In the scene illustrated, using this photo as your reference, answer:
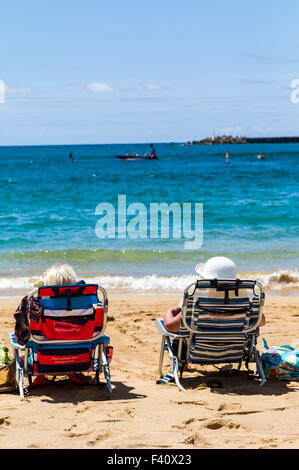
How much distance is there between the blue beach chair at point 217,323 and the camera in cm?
432

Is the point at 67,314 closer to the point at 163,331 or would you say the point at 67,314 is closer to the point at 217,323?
the point at 163,331

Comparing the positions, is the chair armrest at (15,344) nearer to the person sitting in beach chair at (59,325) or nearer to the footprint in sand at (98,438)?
the person sitting in beach chair at (59,325)

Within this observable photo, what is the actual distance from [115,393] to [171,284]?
559 cm

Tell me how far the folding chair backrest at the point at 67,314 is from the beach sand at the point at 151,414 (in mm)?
475

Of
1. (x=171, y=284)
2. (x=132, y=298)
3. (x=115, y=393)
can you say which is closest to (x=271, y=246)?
(x=171, y=284)

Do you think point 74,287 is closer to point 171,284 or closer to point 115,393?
point 115,393

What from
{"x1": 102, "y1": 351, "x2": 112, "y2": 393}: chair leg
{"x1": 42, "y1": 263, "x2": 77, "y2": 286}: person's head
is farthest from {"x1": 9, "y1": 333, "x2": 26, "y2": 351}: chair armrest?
{"x1": 102, "y1": 351, "x2": 112, "y2": 393}: chair leg

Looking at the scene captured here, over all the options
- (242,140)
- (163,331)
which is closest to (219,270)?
(163,331)

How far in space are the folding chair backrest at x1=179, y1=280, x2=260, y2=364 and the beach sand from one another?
11.0 inches

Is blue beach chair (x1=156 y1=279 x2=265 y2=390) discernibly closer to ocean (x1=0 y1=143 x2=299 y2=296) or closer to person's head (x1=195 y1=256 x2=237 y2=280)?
person's head (x1=195 y1=256 x2=237 y2=280)

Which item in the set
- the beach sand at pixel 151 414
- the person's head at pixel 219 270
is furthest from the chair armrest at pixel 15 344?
the person's head at pixel 219 270

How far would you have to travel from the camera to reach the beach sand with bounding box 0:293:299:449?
3.45 m

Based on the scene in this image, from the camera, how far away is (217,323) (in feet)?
14.5
